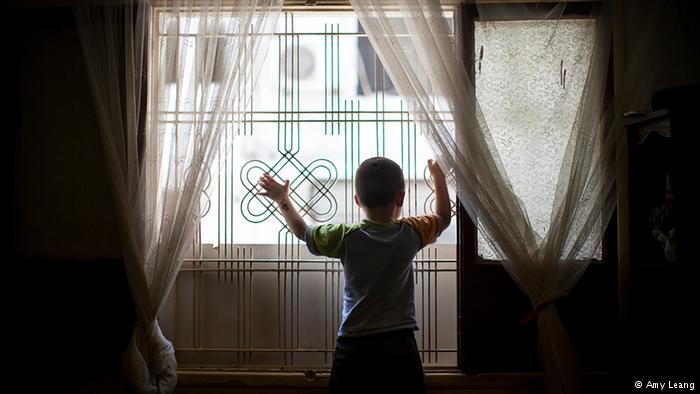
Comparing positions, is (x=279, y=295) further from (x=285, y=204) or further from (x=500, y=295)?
(x=500, y=295)

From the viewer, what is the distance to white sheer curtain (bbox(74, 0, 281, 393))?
162cm

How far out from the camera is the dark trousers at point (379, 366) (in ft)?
4.51

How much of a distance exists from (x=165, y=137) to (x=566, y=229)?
4.42 ft

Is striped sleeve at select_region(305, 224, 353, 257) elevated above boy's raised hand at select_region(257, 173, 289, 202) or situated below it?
below

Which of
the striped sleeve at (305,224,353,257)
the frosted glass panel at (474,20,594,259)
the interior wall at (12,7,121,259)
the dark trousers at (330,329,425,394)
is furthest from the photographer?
the interior wall at (12,7,121,259)

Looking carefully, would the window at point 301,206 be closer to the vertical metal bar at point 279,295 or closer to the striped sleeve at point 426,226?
the vertical metal bar at point 279,295

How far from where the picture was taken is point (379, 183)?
1457 mm

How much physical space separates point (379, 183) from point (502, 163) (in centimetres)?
47

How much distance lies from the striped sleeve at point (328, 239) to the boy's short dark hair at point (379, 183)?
11 cm

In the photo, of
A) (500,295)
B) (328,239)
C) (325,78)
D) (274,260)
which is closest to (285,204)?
(328,239)

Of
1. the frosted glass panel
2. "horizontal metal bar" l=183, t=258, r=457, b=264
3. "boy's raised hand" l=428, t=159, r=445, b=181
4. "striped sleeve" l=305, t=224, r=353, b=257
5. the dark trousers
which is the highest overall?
the frosted glass panel

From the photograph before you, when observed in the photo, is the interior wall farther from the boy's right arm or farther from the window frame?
the window frame

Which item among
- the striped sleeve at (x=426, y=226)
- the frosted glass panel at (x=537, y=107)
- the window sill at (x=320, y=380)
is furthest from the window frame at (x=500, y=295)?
the striped sleeve at (x=426, y=226)

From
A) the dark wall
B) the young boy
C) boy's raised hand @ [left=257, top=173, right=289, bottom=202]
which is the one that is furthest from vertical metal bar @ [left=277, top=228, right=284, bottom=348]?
the dark wall
